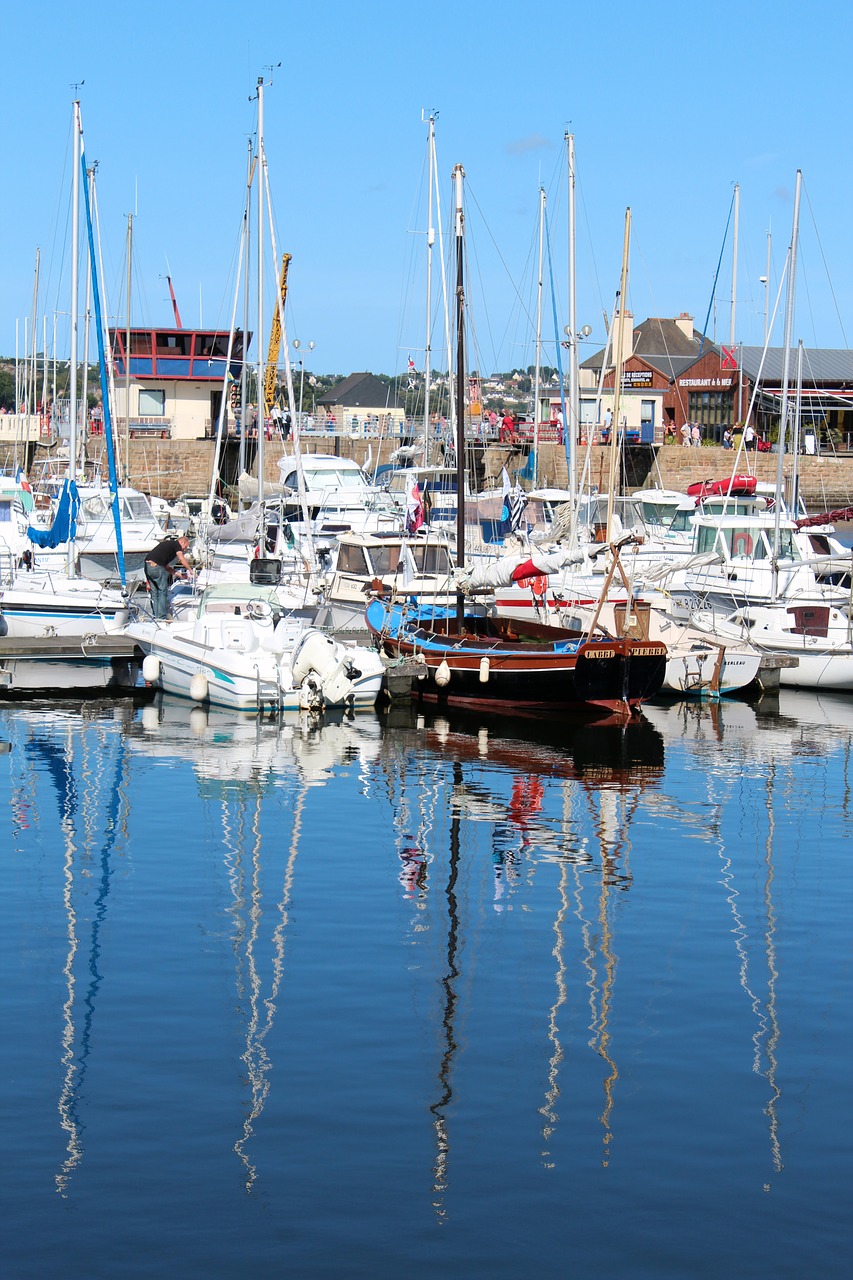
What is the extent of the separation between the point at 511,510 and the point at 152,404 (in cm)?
2987

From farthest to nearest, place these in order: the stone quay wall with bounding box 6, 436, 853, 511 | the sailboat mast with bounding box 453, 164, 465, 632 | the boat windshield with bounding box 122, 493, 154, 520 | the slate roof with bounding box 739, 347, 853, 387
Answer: the slate roof with bounding box 739, 347, 853, 387 → the stone quay wall with bounding box 6, 436, 853, 511 → the boat windshield with bounding box 122, 493, 154, 520 → the sailboat mast with bounding box 453, 164, 465, 632

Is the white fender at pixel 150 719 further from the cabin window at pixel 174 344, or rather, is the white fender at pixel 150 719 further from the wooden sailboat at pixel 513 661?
the cabin window at pixel 174 344

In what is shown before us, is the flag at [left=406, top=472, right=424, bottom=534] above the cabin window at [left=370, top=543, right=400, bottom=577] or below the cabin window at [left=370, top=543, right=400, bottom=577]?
above

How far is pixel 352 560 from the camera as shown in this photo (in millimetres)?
29891

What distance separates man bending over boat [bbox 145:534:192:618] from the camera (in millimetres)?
26453

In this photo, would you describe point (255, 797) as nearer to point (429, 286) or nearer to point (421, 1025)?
point (421, 1025)

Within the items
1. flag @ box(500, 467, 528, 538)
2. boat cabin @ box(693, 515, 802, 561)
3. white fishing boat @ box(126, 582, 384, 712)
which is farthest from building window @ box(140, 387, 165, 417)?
white fishing boat @ box(126, 582, 384, 712)

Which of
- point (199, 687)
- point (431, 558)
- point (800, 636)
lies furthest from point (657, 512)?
point (199, 687)

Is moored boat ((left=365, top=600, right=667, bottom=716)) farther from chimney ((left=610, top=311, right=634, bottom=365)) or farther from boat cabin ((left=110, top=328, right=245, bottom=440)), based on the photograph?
boat cabin ((left=110, top=328, right=245, bottom=440))

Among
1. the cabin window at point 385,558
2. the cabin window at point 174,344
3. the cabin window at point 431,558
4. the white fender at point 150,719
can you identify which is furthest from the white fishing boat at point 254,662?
the cabin window at point 174,344

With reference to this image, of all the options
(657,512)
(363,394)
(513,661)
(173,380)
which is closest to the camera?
(513,661)

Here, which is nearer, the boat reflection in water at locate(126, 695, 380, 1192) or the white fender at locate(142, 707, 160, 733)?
the boat reflection in water at locate(126, 695, 380, 1192)

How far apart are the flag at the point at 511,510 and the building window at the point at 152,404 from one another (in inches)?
1115

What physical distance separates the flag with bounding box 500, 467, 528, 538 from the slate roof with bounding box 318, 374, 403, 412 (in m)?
55.0
